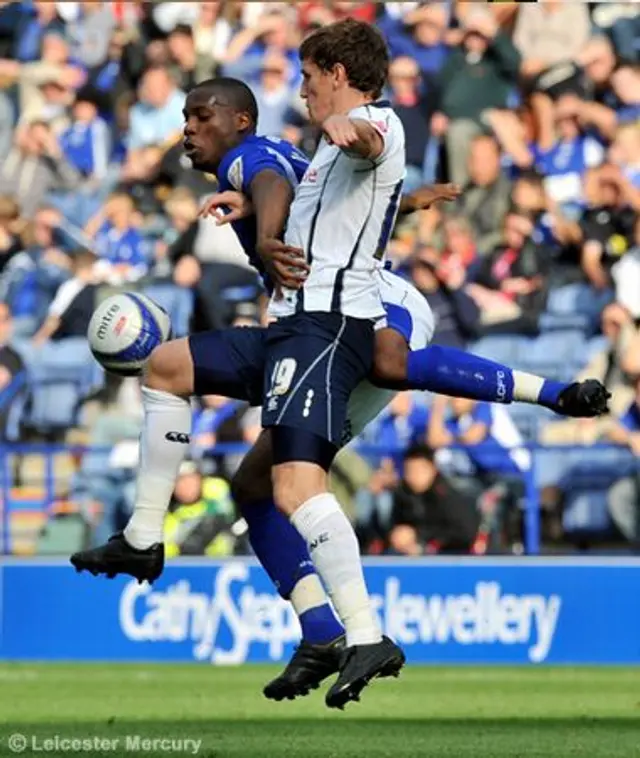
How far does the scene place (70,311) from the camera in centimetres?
1739

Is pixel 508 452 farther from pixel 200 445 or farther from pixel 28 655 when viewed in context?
pixel 28 655

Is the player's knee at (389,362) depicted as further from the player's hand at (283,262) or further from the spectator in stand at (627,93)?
the spectator in stand at (627,93)

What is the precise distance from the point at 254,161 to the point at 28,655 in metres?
7.87

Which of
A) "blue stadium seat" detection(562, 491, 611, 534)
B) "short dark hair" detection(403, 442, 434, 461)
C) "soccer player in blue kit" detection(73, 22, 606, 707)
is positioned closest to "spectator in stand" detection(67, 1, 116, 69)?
"short dark hair" detection(403, 442, 434, 461)

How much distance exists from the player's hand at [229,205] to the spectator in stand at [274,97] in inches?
381

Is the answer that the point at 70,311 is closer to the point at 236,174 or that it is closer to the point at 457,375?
the point at 236,174

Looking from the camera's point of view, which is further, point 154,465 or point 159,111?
point 159,111

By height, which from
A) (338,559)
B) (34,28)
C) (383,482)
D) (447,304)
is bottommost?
(383,482)

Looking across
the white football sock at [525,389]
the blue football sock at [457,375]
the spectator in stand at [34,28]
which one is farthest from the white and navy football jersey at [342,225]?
the spectator in stand at [34,28]

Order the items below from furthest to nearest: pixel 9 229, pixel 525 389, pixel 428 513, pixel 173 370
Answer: pixel 9 229 → pixel 428 513 → pixel 525 389 → pixel 173 370

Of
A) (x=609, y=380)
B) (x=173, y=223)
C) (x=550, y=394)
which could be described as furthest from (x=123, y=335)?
(x=173, y=223)

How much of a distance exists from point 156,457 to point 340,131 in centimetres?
178

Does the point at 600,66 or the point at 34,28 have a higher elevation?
the point at 34,28

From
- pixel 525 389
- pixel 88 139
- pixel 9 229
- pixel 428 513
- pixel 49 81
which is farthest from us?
pixel 49 81
